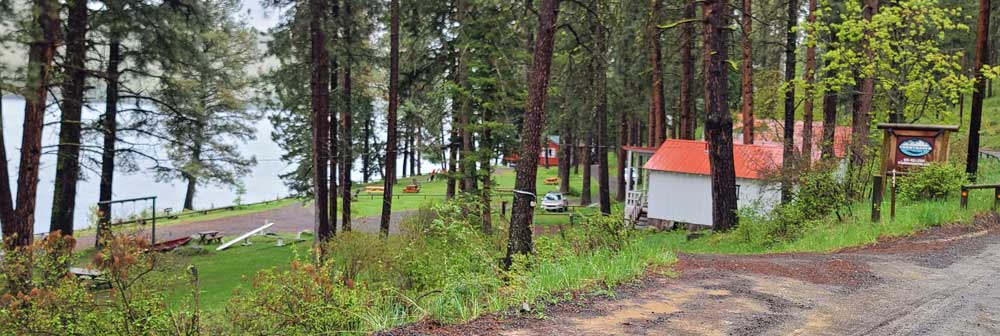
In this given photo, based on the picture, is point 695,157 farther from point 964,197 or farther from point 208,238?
point 208,238

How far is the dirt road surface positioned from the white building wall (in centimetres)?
1227

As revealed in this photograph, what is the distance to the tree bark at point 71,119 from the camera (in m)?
14.4

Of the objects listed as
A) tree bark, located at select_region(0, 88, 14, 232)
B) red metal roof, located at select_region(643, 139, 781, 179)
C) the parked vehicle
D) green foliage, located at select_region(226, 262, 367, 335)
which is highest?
red metal roof, located at select_region(643, 139, 781, 179)

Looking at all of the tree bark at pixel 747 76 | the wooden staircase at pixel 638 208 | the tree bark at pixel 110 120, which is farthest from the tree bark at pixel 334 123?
the tree bark at pixel 747 76

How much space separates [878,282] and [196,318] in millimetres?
6962

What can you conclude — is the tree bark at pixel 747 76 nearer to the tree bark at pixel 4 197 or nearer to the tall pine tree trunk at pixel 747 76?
the tall pine tree trunk at pixel 747 76

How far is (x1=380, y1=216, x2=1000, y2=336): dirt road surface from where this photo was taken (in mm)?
5402

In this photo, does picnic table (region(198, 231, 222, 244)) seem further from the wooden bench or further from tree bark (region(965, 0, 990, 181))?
tree bark (region(965, 0, 990, 181))

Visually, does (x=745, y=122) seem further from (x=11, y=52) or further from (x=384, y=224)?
(x=11, y=52)

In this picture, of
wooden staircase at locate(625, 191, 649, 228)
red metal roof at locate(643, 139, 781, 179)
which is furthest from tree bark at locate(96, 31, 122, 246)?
wooden staircase at locate(625, 191, 649, 228)

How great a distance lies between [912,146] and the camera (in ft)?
41.4

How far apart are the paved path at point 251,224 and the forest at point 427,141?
1.11 metres

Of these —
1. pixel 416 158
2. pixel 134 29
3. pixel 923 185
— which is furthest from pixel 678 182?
pixel 416 158

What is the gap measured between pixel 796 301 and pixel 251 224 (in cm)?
2937
